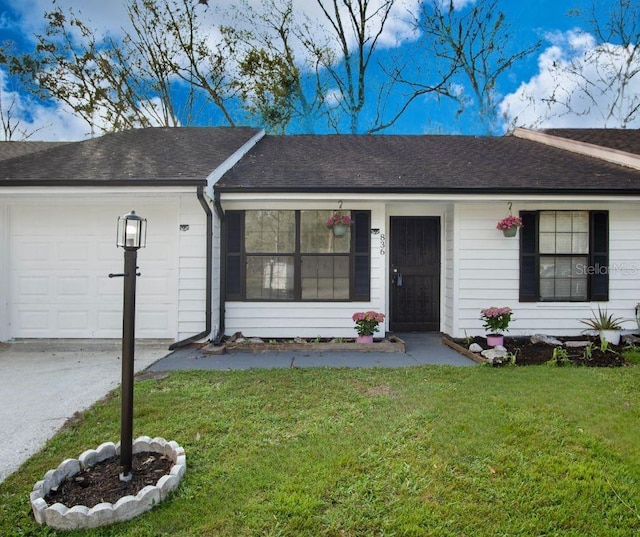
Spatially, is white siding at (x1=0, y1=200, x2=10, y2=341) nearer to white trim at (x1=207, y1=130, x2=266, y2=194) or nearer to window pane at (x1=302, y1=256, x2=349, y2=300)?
white trim at (x1=207, y1=130, x2=266, y2=194)

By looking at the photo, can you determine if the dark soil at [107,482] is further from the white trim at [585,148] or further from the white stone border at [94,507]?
the white trim at [585,148]

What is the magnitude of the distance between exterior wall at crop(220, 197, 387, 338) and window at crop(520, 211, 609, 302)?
2323 millimetres

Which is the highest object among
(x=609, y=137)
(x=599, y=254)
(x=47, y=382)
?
(x=609, y=137)

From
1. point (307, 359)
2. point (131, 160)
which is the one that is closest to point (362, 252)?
point (307, 359)

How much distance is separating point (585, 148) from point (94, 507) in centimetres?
947

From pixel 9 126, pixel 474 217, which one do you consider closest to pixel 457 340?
pixel 474 217

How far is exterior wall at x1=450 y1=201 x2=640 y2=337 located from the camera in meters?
6.40

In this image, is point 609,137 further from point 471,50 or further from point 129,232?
point 129,232

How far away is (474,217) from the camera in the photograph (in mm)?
6426

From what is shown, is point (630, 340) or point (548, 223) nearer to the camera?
point (630, 340)

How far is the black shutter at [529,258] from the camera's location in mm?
6414

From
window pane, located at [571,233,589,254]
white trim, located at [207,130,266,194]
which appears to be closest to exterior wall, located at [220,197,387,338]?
white trim, located at [207,130,266,194]

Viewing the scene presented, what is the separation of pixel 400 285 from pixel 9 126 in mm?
17249

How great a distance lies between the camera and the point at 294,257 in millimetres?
6434
